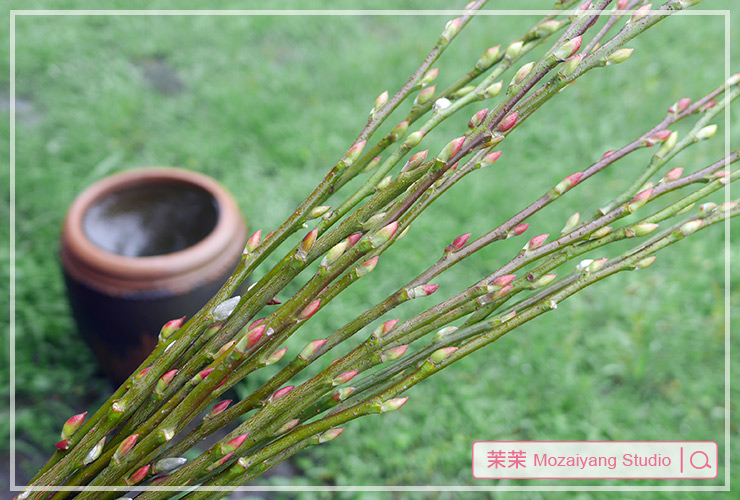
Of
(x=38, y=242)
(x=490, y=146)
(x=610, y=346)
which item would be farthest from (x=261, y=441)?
(x=38, y=242)

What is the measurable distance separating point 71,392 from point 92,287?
0.70 meters

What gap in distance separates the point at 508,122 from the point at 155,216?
185 centimetres

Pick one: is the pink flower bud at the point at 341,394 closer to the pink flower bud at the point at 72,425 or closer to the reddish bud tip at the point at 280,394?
the reddish bud tip at the point at 280,394

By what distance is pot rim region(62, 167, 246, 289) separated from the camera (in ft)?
6.44

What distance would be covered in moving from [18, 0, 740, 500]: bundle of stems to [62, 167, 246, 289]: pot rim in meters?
1.15

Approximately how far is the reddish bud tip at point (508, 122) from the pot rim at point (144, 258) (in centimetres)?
145

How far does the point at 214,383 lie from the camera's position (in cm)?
75

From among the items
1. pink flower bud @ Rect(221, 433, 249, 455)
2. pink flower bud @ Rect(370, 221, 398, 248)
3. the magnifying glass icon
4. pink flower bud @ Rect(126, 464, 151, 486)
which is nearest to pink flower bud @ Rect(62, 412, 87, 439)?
pink flower bud @ Rect(126, 464, 151, 486)

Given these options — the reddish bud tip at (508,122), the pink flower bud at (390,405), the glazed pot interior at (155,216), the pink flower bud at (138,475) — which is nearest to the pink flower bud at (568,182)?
the reddish bud tip at (508,122)

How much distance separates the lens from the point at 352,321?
2.60 feet

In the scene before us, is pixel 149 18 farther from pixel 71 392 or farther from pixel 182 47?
pixel 71 392

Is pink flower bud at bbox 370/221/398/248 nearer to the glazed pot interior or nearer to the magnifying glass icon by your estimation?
the glazed pot interior

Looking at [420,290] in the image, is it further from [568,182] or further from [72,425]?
[72,425]

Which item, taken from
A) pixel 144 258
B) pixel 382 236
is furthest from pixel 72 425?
pixel 144 258
